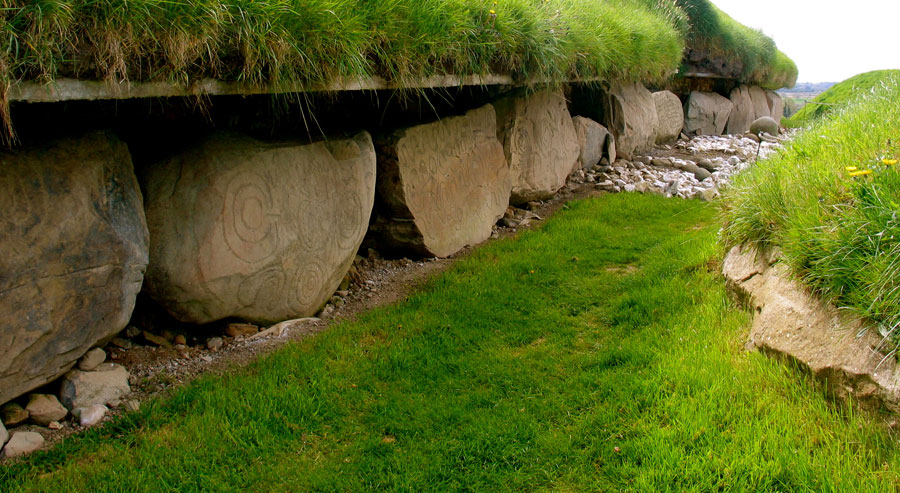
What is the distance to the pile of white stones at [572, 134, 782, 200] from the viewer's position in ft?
25.6

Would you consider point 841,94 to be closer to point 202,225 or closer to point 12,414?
point 202,225

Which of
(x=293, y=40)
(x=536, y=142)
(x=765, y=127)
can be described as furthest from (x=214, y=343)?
(x=765, y=127)

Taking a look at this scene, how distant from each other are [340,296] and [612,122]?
17.9ft

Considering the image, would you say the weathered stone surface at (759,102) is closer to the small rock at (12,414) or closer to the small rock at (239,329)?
the small rock at (239,329)

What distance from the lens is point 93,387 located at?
3.32 meters

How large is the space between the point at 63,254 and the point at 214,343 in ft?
3.66

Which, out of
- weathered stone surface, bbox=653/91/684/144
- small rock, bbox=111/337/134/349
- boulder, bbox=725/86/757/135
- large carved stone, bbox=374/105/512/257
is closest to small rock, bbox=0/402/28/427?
small rock, bbox=111/337/134/349

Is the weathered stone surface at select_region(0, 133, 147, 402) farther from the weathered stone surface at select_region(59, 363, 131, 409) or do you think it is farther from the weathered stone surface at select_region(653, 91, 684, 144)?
the weathered stone surface at select_region(653, 91, 684, 144)

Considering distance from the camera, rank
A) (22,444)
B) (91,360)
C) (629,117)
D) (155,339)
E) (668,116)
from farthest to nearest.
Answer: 1. (668,116)
2. (629,117)
3. (155,339)
4. (91,360)
5. (22,444)

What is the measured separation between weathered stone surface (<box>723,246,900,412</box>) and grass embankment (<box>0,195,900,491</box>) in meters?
0.11

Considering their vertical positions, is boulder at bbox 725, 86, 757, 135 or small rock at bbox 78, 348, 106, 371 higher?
boulder at bbox 725, 86, 757, 135

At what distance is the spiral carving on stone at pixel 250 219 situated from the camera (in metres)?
3.92

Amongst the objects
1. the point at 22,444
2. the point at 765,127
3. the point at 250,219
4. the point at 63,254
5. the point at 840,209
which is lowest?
the point at 22,444

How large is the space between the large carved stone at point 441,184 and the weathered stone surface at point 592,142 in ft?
6.67
